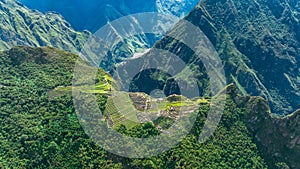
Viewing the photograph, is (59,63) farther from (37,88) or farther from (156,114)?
(156,114)

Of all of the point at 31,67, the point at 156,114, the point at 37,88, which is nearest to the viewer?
the point at 156,114

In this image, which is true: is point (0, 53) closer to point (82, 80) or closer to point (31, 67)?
point (31, 67)

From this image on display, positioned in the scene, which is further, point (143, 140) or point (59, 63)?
point (59, 63)

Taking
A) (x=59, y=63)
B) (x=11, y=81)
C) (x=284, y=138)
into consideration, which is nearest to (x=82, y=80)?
(x=59, y=63)

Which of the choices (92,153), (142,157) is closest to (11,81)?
(92,153)

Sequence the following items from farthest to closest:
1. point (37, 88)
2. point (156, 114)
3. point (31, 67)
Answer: point (31, 67)
point (37, 88)
point (156, 114)

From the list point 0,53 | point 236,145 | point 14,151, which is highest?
point 0,53

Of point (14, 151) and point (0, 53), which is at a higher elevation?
point (0, 53)
